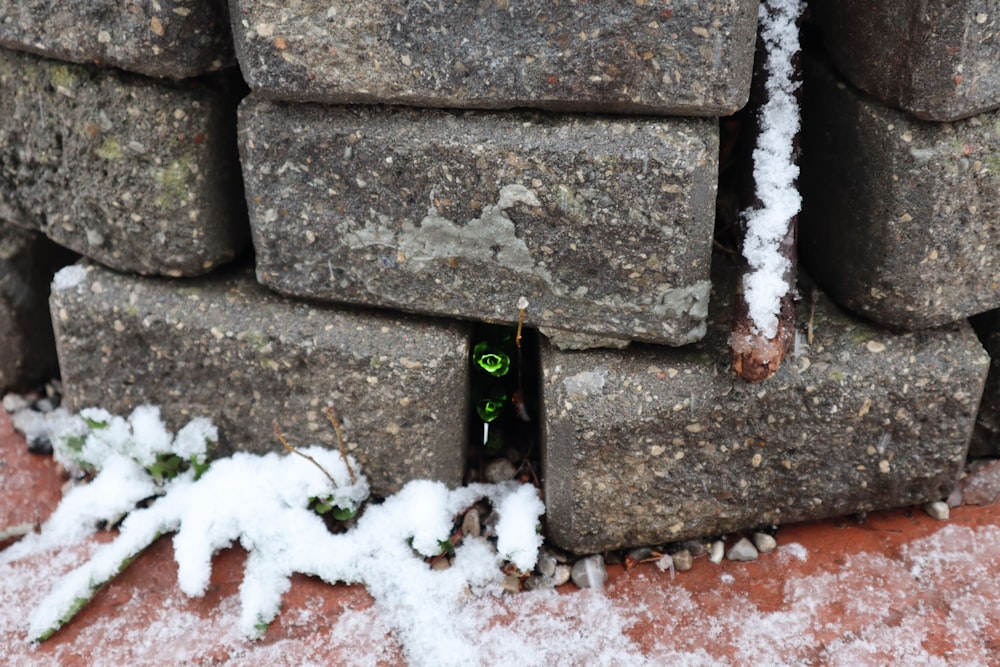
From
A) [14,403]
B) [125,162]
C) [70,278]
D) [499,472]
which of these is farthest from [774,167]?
[14,403]

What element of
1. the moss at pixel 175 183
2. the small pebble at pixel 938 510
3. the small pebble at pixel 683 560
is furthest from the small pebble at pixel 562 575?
the moss at pixel 175 183

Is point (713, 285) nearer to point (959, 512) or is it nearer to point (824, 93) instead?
point (824, 93)

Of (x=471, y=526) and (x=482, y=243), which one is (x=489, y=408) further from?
(x=482, y=243)

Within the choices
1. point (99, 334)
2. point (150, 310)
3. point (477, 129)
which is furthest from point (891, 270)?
point (99, 334)

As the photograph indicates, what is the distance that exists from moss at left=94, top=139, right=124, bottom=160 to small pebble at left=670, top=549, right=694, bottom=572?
141 cm

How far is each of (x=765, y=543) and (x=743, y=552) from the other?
0.05m

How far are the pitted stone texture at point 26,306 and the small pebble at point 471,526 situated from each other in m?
1.27

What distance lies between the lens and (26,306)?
2.42 meters

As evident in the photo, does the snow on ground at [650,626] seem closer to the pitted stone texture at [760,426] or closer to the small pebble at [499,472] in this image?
the pitted stone texture at [760,426]

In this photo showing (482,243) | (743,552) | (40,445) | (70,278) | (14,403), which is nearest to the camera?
(482,243)

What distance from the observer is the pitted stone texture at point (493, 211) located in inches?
64.2

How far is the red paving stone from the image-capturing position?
1771 millimetres

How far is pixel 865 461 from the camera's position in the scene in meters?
1.88

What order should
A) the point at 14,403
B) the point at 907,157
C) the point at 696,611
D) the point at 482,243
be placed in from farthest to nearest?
the point at 14,403, the point at 696,611, the point at 482,243, the point at 907,157
